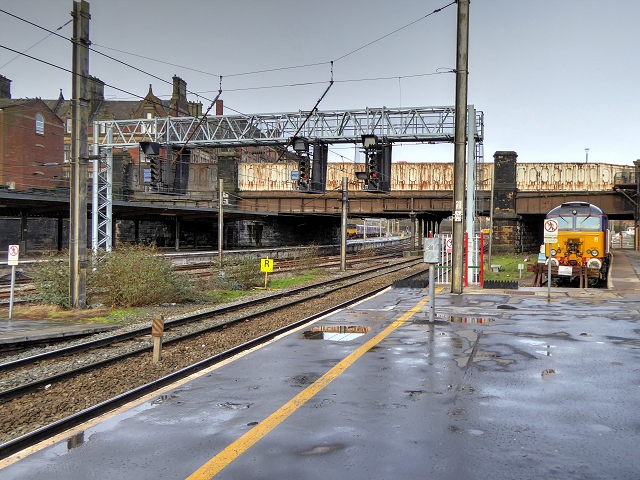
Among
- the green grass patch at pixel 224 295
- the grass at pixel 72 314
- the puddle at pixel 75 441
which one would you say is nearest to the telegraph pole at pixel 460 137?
the green grass patch at pixel 224 295

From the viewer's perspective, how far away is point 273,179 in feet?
190

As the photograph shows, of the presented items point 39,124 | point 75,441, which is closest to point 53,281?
point 75,441

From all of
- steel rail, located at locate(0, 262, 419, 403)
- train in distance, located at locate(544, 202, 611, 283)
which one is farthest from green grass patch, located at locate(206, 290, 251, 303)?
train in distance, located at locate(544, 202, 611, 283)

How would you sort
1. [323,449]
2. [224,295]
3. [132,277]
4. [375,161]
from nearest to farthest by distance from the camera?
[323,449] → [132,277] → [224,295] → [375,161]

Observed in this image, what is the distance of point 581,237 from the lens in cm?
2395

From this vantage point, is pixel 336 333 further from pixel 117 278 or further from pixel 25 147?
pixel 25 147

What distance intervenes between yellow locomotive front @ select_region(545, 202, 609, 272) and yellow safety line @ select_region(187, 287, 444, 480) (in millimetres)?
16730

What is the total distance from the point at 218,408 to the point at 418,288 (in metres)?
14.5

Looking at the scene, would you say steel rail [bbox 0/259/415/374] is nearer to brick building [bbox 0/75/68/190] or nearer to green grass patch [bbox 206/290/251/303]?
green grass patch [bbox 206/290/251/303]

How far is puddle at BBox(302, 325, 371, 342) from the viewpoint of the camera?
1071 centimetres

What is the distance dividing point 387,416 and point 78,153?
1366 centimetres

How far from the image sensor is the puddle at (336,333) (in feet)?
35.1

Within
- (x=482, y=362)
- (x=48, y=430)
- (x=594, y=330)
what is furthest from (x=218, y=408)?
(x=594, y=330)

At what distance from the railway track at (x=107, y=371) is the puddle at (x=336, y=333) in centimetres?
64
